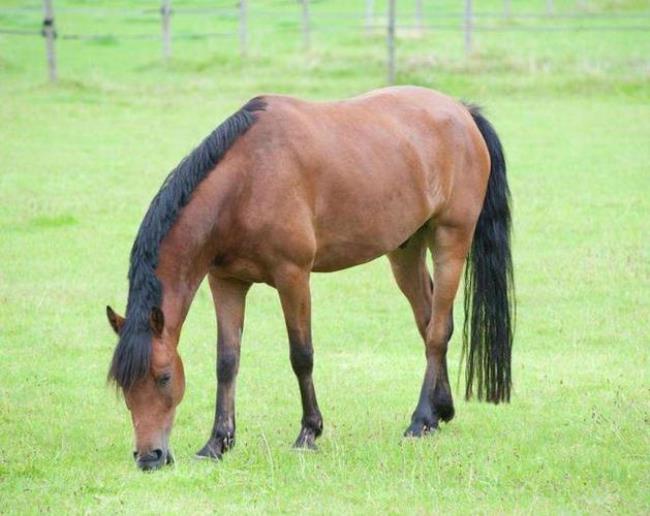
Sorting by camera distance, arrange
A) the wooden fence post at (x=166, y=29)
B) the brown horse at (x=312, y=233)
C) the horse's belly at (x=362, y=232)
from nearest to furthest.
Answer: the brown horse at (x=312, y=233)
the horse's belly at (x=362, y=232)
the wooden fence post at (x=166, y=29)

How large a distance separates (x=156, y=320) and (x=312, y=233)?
1077mm

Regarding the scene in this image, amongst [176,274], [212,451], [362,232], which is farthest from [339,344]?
[176,274]

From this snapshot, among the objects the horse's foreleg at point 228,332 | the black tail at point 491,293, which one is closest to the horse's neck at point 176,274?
the horse's foreleg at point 228,332

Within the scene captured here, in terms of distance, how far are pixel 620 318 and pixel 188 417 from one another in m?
3.75

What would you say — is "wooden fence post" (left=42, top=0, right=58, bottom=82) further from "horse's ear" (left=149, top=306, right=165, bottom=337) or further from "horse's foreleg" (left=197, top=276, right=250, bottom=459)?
"horse's ear" (left=149, top=306, right=165, bottom=337)

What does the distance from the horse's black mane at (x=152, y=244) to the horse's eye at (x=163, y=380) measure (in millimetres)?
105

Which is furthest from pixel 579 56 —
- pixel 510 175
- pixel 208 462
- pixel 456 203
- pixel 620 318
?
pixel 208 462

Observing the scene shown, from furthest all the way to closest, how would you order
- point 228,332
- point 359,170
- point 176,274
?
point 359,170, point 228,332, point 176,274

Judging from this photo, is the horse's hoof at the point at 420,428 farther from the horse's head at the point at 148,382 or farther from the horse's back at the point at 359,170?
the horse's head at the point at 148,382

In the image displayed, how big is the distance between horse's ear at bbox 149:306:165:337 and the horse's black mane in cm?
2

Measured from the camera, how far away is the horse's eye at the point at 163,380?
583 cm

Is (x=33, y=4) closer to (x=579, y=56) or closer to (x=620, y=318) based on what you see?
A: (x=579, y=56)

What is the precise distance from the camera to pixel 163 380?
5.86 meters

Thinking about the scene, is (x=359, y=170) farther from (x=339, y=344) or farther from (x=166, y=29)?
(x=166, y=29)
